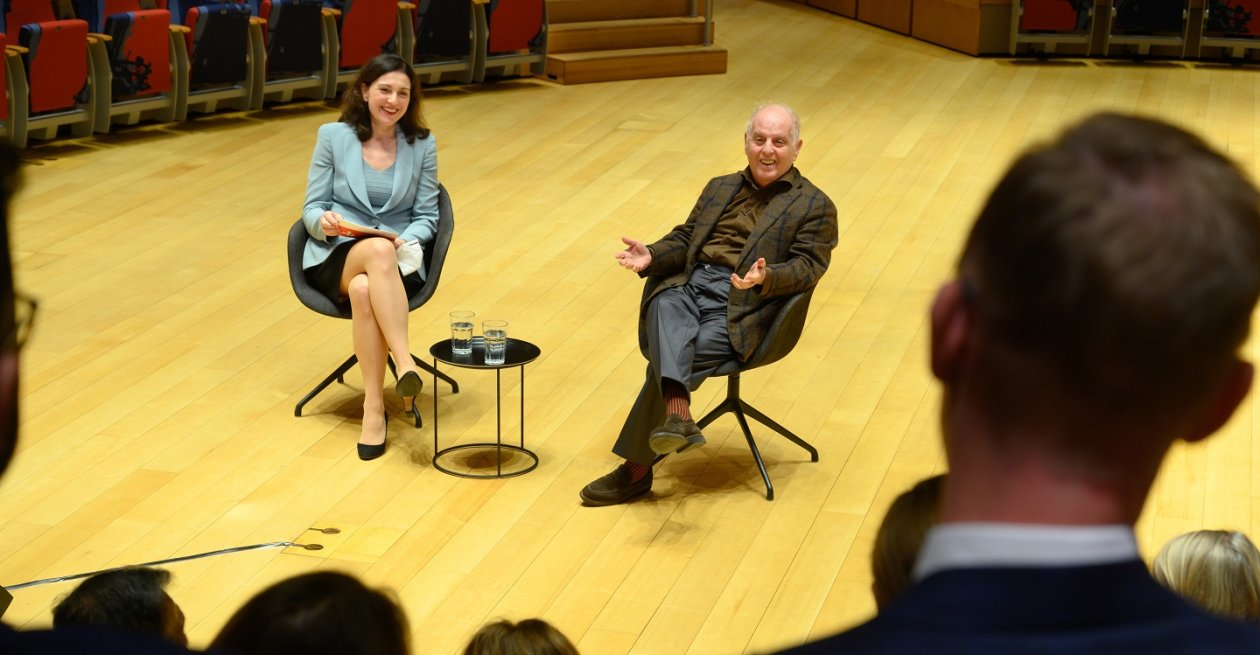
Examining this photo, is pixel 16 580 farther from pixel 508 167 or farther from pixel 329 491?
pixel 508 167

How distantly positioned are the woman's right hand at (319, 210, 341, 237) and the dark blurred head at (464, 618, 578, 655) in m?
2.65

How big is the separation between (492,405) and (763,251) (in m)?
1.23

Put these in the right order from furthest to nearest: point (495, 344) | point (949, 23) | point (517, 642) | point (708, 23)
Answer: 1. point (949, 23)
2. point (708, 23)
3. point (495, 344)
4. point (517, 642)

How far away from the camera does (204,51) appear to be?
895 cm

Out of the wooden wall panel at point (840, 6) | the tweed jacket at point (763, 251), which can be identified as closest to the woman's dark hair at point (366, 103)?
the tweed jacket at point (763, 251)

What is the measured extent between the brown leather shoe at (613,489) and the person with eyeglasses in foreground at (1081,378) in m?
3.60

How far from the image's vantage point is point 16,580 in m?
3.85

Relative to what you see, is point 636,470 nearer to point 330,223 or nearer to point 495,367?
point 495,367

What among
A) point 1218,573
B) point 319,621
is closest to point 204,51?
point 1218,573

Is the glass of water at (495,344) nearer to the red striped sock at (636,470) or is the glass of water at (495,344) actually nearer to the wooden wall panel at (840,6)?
the red striped sock at (636,470)

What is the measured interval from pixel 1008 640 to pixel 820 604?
3170 mm

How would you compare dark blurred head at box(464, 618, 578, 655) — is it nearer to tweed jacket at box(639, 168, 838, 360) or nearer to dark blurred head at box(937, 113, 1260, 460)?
dark blurred head at box(937, 113, 1260, 460)

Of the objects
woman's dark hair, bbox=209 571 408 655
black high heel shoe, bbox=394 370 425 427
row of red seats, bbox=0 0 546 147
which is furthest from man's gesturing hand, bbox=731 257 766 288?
row of red seats, bbox=0 0 546 147

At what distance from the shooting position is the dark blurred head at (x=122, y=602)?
92.7 inches
